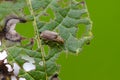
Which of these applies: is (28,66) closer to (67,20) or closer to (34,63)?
(34,63)

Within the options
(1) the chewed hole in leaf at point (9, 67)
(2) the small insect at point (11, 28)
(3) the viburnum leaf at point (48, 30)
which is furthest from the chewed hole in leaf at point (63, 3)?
(1) the chewed hole in leaf at point (9, 67)

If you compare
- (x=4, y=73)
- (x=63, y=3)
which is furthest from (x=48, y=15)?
(x=4, y=73)

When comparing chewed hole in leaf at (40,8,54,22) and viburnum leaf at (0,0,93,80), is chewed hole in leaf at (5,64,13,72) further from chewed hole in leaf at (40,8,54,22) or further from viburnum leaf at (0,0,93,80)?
chewed hole in leaf at (40,8,54,22)

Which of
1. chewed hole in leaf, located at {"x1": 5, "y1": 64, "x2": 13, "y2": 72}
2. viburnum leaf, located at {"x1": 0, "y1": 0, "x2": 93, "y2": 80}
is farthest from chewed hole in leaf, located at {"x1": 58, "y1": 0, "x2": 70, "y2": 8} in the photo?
chewed hole in leaf, located at {"x1": 5, "y1": 64, "x2": 13, "y2": 72}

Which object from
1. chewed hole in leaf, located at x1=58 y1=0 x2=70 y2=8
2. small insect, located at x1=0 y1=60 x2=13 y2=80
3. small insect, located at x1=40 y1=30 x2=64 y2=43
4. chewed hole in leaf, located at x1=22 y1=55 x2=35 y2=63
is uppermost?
chewed hole in leaf, located at x1=58 y1=0 x2=70 y2=8

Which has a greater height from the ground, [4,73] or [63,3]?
[63,3]

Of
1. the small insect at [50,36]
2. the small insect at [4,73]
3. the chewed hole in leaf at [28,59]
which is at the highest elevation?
the small insect at [50,36]

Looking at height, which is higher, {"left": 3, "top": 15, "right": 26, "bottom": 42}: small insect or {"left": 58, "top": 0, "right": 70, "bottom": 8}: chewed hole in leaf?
{"left": 58, "top": 0, "right": 70, "bottom": 8}: chewed hole in leaf

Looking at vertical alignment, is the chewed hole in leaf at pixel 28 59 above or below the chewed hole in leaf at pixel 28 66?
above

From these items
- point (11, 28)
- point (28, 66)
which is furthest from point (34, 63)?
point (11, 28)

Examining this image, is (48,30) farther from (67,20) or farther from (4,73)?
(4,73)

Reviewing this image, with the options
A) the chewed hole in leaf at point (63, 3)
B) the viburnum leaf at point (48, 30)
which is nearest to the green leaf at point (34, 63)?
the viburnum leaf at point (48, 30)

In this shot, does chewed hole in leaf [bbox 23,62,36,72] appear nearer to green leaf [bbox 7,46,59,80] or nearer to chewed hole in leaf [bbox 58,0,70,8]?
green leaf [bbox 7,46,59,80]

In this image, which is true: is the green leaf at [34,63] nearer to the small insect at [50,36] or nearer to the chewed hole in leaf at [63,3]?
the small insect at [50,36]
